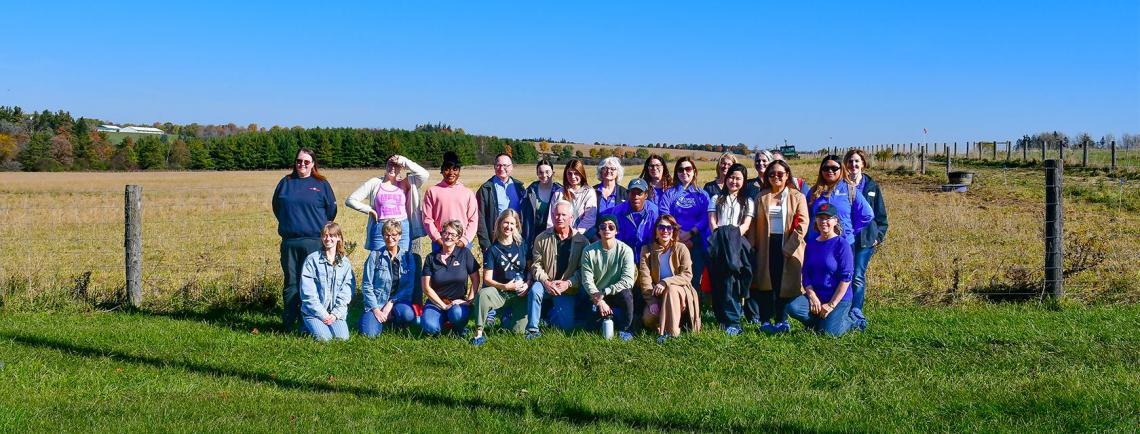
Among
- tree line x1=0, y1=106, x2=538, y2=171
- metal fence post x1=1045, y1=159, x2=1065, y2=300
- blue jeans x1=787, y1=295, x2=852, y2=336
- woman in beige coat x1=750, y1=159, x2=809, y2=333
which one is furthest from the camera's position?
tree line x1=0, y1=106, x2=538, y2=171

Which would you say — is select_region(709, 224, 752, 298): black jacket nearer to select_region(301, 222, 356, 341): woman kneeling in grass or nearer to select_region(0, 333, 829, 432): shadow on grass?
select_region(0, 333, 829, 432): shadow on grass

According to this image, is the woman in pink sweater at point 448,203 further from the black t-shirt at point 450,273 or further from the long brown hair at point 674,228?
the long brown hair at point 674,228

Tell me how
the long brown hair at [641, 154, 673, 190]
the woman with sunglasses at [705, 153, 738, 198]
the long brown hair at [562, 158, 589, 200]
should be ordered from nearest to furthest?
1. the long brown hair at [562, 158, 589, 200]
2. the long brown hair at [641, 154, 673, 190]
3. the woman with sunglasses at [705, 153, 738, 198]

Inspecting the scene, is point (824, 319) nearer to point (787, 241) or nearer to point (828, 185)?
point (787, 241)

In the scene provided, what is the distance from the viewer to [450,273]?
7660mm

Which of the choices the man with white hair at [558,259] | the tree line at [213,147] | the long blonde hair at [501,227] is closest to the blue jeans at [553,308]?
the man with white hair at [558,259]

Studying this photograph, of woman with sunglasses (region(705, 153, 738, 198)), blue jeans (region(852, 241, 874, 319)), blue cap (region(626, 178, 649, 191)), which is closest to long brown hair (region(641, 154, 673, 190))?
blue cap (region(626, 178, 649, 191))

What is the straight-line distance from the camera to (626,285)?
7.42 meters

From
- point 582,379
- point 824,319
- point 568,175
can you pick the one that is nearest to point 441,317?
point 568,175

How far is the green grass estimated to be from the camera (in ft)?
16.3

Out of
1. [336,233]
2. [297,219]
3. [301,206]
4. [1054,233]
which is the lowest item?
[1054,233]

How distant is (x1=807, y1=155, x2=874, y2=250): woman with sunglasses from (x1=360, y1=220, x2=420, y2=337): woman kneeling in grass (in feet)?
11.2

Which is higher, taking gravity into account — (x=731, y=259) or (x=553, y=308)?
(x=731, y=259)

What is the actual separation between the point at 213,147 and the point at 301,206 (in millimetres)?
63554
